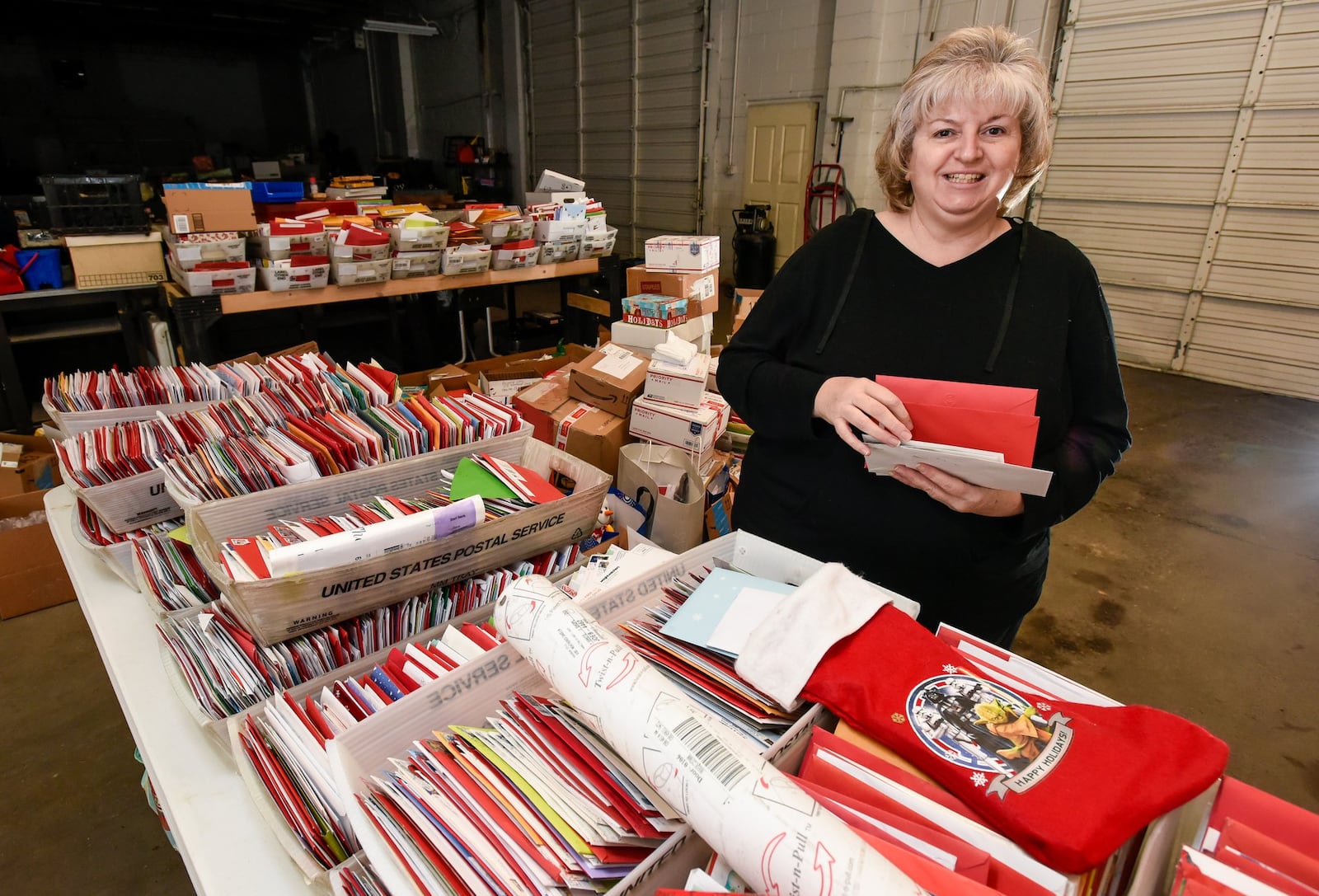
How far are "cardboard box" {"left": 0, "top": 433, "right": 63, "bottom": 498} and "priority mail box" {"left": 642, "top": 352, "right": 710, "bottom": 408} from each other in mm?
2109

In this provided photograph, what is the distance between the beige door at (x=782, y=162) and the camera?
6.53 m

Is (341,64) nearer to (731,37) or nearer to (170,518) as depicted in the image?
(731,37)

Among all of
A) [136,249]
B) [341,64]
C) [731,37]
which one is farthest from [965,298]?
[341,64]

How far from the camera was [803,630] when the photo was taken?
0.70 metres

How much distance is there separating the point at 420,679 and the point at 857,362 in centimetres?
78

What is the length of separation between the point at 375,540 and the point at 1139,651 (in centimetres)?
262

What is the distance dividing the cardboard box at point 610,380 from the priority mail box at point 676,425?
0.21ft

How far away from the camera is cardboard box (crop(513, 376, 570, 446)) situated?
266 cm

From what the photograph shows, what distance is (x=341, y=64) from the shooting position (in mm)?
11648

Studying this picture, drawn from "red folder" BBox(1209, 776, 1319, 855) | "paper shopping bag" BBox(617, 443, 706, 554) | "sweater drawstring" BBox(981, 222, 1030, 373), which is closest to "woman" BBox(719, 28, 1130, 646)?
"sweater drawstring" BBox(981, 222, 1030, 373)

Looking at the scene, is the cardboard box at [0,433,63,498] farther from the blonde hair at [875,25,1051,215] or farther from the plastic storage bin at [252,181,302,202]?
the blonde hair at [875,25,1051,215]

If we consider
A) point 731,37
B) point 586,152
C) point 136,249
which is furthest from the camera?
point 586,152

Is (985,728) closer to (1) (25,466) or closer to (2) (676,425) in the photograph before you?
(2) (676,425)

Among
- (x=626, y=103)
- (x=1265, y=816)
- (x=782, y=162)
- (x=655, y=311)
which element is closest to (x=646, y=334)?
(x=655, y=311)
